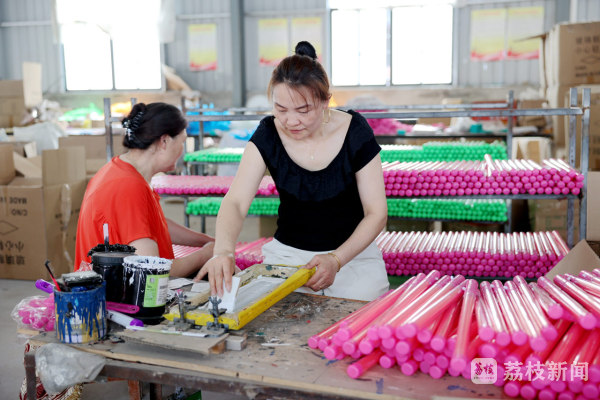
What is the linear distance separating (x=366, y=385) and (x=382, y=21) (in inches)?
436

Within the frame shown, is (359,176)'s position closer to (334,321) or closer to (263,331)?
(334,321)

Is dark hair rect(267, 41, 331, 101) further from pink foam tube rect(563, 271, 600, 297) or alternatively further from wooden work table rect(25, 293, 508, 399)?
pink foam tube rect(563, 271, 600, 297)

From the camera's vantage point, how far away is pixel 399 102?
11.4m

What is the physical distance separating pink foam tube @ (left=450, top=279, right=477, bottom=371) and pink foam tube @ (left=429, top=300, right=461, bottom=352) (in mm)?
22

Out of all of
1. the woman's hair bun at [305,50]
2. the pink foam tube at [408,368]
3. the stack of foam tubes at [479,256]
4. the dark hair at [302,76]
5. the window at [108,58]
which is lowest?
the stack of foam tubes at [479,256]

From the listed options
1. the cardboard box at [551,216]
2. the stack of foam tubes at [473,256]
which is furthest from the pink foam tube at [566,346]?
the cardboard box at [551,216]

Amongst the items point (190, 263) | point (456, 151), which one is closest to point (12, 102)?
point (456, 151)

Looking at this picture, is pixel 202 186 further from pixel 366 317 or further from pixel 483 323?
pixel 483 323

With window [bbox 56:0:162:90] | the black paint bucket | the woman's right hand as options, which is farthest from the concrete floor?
window [bbox 56:0:162:90]

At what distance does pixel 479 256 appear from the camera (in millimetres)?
3439

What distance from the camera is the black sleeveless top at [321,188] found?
2133 millimetres

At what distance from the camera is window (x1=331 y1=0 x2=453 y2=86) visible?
36.6 ft

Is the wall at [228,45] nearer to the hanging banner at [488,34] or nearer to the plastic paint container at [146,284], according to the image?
the hanging banner at [488,34]

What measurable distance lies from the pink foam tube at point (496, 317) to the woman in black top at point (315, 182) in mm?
514
